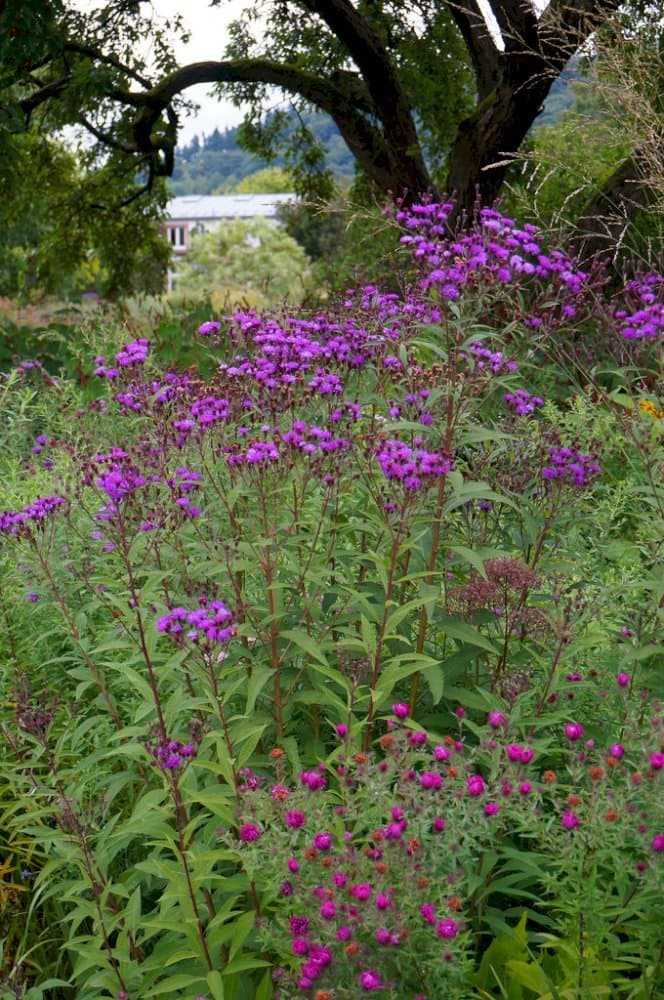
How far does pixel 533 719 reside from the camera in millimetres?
2590

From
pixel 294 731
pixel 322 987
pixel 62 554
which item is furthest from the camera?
pixel 62 554

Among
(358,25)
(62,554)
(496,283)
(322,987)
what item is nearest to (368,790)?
(322,987)

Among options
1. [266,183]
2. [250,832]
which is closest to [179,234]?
[266,183]

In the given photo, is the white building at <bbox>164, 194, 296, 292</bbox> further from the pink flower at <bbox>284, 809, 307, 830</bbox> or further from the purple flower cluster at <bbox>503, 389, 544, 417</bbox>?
the pink flower at <bbox>284, 809, 307, 830</bbox>

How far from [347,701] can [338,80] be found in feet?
36.6

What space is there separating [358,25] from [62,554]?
916 centimetres

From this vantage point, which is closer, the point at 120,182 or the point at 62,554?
the point at 62,554

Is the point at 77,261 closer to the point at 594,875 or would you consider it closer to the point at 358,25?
the point at 358,25

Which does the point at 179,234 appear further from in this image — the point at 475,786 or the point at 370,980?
the point at 370,980

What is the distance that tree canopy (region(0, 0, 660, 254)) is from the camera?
34.3 ft

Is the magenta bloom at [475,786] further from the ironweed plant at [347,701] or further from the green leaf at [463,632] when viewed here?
the green leaf at [463,632]

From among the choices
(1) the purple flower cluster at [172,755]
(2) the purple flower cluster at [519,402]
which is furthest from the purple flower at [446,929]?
(2) the purple flower cluster at [519,402]

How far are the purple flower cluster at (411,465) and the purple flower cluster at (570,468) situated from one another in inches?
21.0

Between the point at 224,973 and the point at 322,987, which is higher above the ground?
the point at 322,987
